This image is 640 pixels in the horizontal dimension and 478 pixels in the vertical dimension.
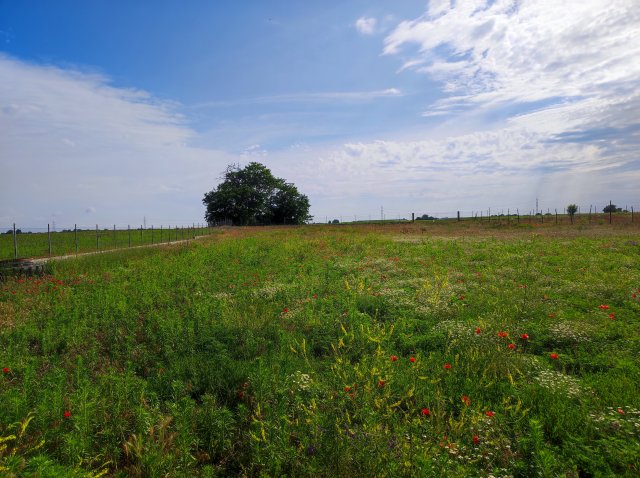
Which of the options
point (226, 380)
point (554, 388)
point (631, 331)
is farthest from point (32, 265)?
point (631, 331)

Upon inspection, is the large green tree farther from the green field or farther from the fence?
the green field

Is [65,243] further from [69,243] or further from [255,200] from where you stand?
[255,200]

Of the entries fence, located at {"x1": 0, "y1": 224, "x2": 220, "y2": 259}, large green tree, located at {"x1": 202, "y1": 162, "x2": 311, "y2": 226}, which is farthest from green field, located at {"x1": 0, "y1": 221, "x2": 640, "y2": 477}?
large green tree, located at {"x1": 202, "y1": 162, "x2": 311, "y2": 226}

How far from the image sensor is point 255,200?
64.6m

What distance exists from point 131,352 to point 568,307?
8506mm

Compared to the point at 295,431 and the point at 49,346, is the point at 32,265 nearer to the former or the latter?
the point at 49,346

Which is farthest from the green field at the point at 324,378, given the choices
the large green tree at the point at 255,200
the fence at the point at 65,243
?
the large green tree at the point at 255,200

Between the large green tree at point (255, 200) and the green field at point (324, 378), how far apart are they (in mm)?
52779

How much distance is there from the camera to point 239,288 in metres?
10.7

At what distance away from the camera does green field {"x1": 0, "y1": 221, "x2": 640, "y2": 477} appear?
3.55 m

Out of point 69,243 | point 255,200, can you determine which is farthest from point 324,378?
point 255,200

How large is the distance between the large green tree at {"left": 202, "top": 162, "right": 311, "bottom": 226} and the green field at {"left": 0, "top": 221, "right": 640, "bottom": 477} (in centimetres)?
5278

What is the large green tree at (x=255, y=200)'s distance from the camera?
63438 millimetres

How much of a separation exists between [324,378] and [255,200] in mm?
61118
